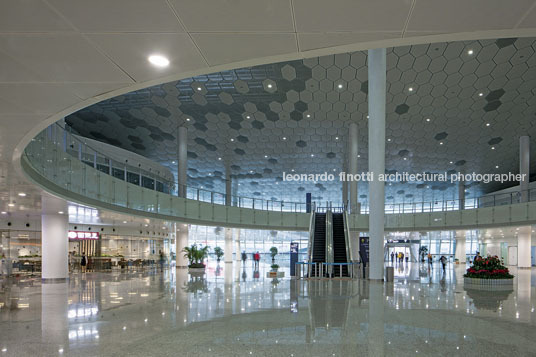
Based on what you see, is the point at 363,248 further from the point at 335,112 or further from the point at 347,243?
the point at 335,112

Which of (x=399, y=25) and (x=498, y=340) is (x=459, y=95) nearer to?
(x=498, y=340)

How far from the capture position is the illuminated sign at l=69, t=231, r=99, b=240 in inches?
1167

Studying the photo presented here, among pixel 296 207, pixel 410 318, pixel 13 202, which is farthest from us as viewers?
pixel 296 207

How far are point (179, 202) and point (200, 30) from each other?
1939 cm

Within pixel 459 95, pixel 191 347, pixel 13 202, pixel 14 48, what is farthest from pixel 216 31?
pixel 459 95

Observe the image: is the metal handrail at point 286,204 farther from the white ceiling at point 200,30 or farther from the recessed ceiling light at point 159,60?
the recessed ceiling light at point 159,60

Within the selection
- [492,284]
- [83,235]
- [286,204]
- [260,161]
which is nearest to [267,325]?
[492,284]

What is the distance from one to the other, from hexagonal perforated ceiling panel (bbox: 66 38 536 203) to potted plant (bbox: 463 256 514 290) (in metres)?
10.5

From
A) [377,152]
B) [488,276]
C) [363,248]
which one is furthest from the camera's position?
[363,248]

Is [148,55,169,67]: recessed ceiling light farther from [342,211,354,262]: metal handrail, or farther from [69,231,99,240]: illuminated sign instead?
[69,231,99,240]: illuminated sign

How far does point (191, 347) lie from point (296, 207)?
2423 cm

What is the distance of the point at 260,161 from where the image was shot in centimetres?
3741

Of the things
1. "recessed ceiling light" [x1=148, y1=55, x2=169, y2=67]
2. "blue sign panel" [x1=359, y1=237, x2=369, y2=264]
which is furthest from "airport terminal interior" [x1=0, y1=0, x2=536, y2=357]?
"blue sign panel" [x1=359, y1=237, x2=369, y2=264]

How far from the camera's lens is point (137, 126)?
30.5 m
